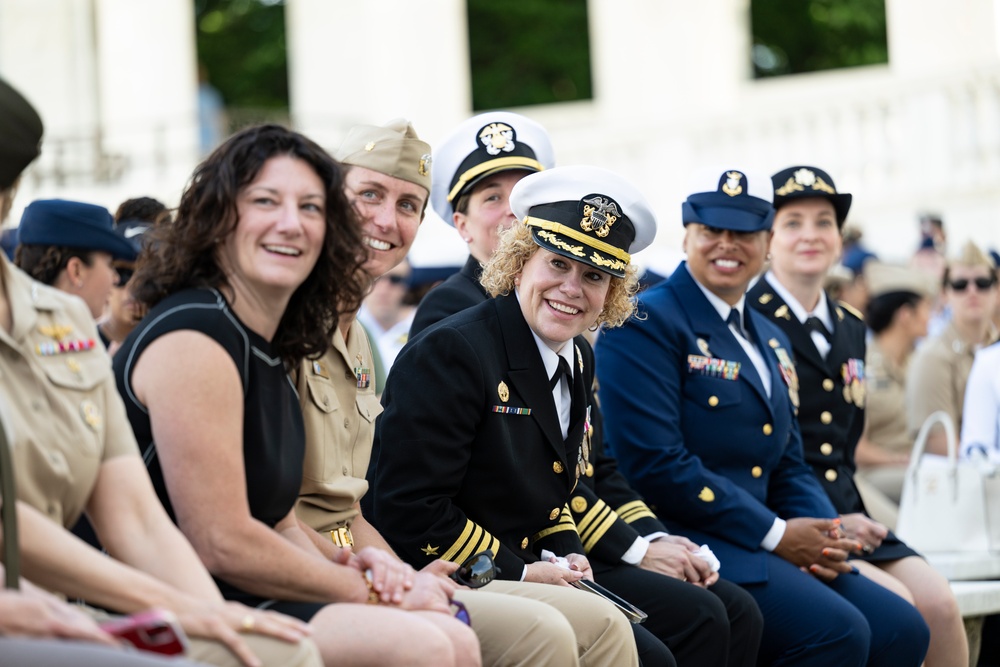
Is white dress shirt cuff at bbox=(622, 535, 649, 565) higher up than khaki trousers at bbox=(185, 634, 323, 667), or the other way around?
khaki trousers at bbox=(185, 634, 323, 667)

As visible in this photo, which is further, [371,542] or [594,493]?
[594,493]

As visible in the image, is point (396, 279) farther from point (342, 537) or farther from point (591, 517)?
point (342, 537)

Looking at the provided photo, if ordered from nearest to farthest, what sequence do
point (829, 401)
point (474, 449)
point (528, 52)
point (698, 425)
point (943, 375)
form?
point (474, 449) → point (698, 425) → point (829, 401) → point (943, 375) → point (528, 52)

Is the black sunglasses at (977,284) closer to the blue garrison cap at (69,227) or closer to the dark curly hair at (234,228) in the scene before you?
the blue garrison cap at (69,227)

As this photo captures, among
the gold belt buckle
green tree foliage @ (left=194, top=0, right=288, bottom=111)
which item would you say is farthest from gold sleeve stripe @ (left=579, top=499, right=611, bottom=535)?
green tree foliage @ (left=194, top=0, right=288, bottom=111)

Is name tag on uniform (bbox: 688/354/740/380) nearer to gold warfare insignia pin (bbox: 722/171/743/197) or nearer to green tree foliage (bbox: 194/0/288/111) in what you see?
gold warfare insignia pin (bbox: 722/171/743/197)

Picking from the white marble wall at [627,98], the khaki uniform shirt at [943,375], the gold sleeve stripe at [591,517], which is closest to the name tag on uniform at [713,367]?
the gold sleeve stripe at [591,517]

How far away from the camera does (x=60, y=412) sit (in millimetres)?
2914

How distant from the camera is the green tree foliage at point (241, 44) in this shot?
1143 inches

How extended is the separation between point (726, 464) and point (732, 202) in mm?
963

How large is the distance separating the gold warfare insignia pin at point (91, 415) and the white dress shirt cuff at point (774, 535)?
285 cm

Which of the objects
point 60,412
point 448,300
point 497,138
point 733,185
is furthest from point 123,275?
point 60,412

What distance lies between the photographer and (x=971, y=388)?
7133 millimetres

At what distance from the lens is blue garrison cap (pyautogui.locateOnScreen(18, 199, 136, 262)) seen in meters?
5.00
